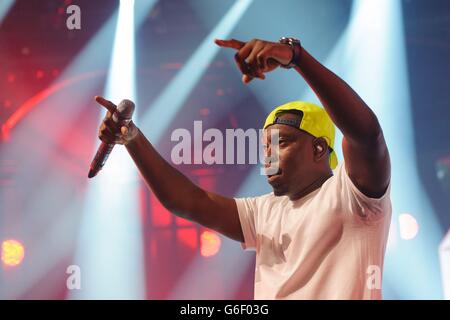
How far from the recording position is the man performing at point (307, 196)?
174cm

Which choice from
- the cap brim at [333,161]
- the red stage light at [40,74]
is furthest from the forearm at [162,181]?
the red stage light at [40,74]

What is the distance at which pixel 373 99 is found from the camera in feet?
15.8

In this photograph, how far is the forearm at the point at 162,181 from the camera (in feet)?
7.55

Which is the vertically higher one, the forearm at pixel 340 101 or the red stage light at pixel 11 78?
the red stage light at pixel 11 78

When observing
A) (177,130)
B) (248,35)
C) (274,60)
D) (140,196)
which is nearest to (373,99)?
(248,35)

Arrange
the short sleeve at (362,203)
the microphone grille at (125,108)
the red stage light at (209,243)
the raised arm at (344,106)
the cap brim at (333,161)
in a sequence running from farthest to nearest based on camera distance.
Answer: the red stage light at (209,243), the cap brim at (333,161), the microphone grille at (125,108), the short sleeve at (362,203), the raised arm at (344,106)

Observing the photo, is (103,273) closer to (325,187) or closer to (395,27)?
(395,27)

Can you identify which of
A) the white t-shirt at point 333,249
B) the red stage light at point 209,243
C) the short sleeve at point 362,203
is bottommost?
the white t-shirt at point 333,249

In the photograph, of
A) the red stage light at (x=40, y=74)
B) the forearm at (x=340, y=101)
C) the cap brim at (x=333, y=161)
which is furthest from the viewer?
the red stage light at (x=40, y=74)

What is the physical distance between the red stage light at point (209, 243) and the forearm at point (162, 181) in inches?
127

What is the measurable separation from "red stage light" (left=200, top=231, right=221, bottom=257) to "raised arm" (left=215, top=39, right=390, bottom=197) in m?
3.68

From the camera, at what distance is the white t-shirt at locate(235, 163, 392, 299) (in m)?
1.94

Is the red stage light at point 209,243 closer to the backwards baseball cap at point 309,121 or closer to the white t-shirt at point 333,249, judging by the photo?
the backwards baseball cap at point 309,121

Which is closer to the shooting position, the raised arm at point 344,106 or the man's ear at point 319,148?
the raised arm at point 344,106
